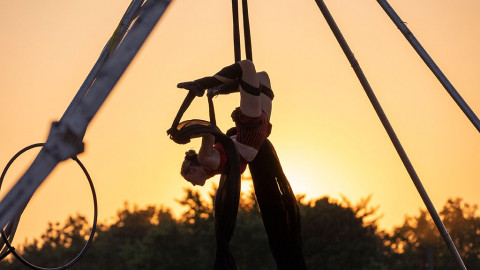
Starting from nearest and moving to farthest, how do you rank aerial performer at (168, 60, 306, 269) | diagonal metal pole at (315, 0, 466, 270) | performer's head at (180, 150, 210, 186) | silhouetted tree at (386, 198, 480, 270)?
aerial performer at (168, 60, 306, 269) < performer's head at (180, 150, 210, 186) < diagonal metal pole at (315, 0, 466, 270) < silhouetted tree at (386, 198, 480, 270)

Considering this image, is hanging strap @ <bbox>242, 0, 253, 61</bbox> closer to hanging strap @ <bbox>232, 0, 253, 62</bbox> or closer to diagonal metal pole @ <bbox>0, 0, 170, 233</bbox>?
hanging strap @ <bbox>232, 0, 253, 62</bbox>

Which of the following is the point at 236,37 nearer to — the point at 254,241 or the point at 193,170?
the point at 193,170

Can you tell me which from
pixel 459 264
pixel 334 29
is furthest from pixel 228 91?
pixel 459 264

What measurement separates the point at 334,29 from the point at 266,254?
3663cm

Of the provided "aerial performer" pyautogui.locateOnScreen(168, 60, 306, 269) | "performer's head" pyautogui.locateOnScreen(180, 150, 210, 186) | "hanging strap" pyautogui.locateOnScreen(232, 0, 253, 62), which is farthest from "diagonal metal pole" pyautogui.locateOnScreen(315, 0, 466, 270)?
"performer's head" pyautogui.locateOnScreen(180, 150, 210, 186)

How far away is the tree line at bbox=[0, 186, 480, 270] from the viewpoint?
43375 mm

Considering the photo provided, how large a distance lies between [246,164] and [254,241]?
3816 centimetres

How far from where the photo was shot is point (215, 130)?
5.84 m

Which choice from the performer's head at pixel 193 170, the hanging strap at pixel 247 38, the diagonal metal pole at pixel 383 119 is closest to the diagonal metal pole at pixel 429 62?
the diagonal metal pole at pixel 383 119

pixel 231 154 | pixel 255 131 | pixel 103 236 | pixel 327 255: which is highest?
pixel 103 236

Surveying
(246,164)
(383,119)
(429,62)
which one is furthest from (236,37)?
(383,119)

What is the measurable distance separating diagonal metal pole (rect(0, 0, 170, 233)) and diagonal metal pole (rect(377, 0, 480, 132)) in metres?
4.20

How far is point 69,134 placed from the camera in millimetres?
3402

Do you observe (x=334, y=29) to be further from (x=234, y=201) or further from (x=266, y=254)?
(x=266, y=254)
